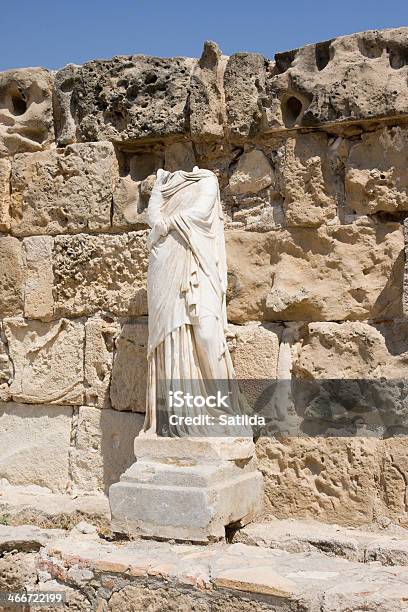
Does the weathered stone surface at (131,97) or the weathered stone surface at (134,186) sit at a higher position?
the weathered stone surface at (131,97)

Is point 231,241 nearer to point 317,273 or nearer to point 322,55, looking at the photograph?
point 317,273

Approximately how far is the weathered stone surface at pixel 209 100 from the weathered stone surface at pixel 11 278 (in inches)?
63.8

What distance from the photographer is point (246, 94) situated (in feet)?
17.9

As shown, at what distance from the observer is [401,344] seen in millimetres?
5055

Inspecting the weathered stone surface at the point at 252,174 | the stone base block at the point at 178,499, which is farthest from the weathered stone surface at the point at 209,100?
the stone base block at the point at 178,499

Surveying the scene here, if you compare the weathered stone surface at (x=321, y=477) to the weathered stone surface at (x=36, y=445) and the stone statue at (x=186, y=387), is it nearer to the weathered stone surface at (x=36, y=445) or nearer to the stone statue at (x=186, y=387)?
the stone statue at (x=186, y=387)

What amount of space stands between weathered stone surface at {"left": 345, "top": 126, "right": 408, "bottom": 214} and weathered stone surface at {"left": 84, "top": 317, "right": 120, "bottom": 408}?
1875mm

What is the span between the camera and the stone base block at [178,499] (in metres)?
4.31

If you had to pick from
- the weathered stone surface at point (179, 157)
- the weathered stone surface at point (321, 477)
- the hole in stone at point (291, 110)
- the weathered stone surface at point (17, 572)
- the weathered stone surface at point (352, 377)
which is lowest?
the weathered stone surface at point (17, 572)

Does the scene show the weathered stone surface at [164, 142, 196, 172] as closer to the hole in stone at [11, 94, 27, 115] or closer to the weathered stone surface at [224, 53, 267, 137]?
the weathered stone surface at [224, 53, 267, 137]

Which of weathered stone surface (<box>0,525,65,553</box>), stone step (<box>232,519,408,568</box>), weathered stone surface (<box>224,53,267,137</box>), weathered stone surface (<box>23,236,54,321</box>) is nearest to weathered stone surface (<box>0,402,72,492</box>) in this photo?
weathered stone surface (<box>23,236,54,321</box>)

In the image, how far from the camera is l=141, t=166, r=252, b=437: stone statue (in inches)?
184

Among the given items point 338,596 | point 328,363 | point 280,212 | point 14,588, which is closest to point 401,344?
point 328,363

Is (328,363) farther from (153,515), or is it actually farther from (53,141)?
(53,141)
